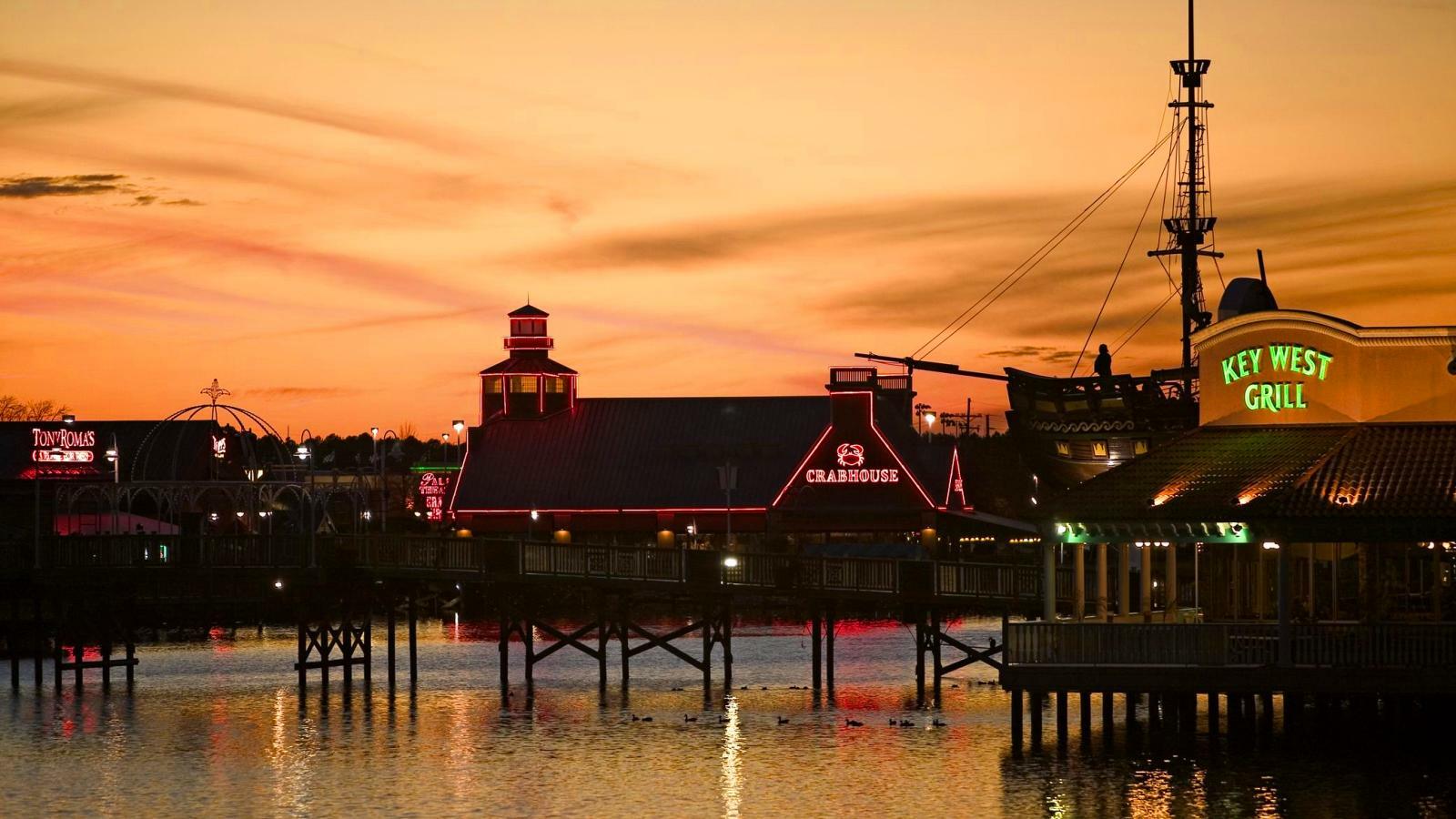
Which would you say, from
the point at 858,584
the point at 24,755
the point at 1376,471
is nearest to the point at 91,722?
the point at 24,755

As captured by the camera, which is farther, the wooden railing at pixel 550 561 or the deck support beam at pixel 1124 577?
the wooden railing at pixel 550 561

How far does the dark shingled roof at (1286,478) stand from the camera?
145 ft

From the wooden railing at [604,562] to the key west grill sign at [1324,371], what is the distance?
19.5 meters

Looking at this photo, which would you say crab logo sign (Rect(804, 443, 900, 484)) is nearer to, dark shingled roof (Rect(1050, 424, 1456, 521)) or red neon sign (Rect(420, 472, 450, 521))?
red neon sign (Rect(420, 472, 450, 521))

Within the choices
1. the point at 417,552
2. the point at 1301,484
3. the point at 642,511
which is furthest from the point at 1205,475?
the point at 642,511

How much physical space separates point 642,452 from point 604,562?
54.2m

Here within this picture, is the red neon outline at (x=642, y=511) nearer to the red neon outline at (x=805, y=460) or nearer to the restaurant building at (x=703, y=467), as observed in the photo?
the restaurant building at (x=703, y=467)

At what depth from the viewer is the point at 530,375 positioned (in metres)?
122

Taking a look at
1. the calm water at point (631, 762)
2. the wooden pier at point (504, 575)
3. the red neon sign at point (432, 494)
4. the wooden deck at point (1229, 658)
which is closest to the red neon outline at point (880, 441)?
the wooden pier at point (504, 575)

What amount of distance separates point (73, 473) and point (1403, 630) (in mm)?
71289

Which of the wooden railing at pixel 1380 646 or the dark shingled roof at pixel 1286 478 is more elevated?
the dark shingled roof at pixel 1286 478

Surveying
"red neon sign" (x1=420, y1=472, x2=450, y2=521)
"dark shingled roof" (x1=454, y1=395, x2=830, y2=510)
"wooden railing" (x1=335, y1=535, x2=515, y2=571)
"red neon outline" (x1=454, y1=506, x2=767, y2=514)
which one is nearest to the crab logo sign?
"dark shingled roof" (x1=454, y1=395, x2=830, y2=510)

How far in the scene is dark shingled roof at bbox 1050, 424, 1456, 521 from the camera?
44156mm

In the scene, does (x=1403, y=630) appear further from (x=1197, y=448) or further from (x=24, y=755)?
(x=24, y=755)
